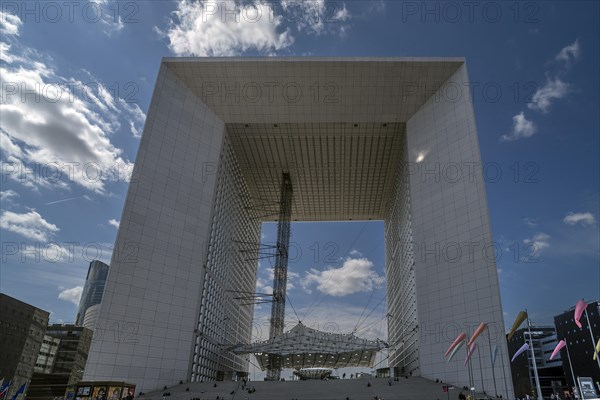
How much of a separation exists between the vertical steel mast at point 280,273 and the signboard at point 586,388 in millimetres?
45141

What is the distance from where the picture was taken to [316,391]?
38.4m

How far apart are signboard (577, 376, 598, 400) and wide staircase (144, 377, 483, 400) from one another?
39.9 ft

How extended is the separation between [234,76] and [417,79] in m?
22.2

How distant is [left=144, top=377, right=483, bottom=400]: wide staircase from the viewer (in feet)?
119

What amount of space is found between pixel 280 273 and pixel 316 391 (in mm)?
33274

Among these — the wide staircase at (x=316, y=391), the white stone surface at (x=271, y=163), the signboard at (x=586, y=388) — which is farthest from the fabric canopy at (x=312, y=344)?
the signboard at (x=586, y=388)

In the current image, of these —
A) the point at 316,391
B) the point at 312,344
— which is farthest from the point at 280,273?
the point at 316,391

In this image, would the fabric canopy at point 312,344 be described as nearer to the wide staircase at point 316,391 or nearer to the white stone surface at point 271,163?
the white stone surface at point 271,163

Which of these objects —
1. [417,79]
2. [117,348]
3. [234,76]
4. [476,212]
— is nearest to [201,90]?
[234,76]

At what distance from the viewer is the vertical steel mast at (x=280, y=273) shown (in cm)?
6481

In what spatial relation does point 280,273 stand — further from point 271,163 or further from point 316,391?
point 316,391

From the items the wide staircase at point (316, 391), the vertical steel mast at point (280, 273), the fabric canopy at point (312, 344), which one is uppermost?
the vertical steel mast at point (280, 273)

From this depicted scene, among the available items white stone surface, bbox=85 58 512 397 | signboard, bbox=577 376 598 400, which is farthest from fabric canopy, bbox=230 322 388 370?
signboard, bbox=577 376 598 400

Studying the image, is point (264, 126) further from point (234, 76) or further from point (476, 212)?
point (476, 212)
